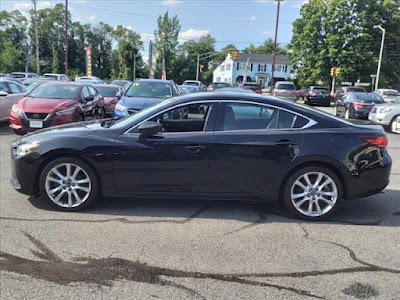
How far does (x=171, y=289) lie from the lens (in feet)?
9.78

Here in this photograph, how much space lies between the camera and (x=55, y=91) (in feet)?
35.7

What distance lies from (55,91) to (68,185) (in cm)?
712

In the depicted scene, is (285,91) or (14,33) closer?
(285,91)

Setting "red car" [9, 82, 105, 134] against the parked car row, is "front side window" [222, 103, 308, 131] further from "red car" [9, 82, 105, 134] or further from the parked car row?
the parked car row

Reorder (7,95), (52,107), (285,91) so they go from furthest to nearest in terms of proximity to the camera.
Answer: (285,91) → (7,95) → (52,107)

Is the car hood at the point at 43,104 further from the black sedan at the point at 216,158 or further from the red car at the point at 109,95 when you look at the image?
the black sedan at the point at 216,158

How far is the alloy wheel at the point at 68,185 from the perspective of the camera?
458 centimetres

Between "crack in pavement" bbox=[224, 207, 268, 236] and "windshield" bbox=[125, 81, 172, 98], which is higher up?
"windshield" bbox=[125, 81, 172, 98]

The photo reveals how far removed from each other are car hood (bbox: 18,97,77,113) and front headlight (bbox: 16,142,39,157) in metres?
5.22

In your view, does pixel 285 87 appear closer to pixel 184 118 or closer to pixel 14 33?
pixel 184 118

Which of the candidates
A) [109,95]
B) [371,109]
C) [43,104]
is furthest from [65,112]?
[371,109]

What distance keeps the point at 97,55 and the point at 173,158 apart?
89.7 m

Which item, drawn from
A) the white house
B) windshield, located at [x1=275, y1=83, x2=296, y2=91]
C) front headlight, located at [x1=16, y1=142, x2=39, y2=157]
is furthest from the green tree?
front headlight, located at [x1=16, y1=142, x2=39, y2=157]

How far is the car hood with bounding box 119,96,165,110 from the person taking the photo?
388 inches
